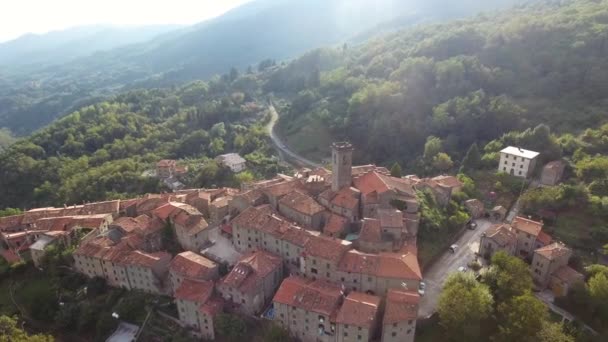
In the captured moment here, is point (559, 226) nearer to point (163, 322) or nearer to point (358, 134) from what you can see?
point (163, 322)

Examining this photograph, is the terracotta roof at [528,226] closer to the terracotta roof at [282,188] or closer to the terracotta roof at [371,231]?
the terracotta roof at [371,231]

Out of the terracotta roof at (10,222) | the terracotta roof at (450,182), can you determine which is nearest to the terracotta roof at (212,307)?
the terracotta roof at (450,182)

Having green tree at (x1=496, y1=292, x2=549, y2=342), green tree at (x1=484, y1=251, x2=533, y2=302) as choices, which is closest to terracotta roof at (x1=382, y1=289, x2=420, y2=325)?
green tree at (x1=496, y1=292, x2=549, y2=342)

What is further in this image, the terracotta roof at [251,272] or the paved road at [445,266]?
the paved road at [445,266]

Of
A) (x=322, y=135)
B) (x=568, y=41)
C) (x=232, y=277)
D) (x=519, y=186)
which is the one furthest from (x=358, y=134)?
(x=232, y=277)

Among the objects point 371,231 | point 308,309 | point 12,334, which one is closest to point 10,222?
point 12,334

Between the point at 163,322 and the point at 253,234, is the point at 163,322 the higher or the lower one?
the lower one

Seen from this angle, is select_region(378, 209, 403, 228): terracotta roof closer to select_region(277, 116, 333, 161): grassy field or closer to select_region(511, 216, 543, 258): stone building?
select_region(511, 216, 543, 258): stone building

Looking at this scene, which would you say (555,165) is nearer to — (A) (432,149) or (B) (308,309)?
(A) (432,149)
